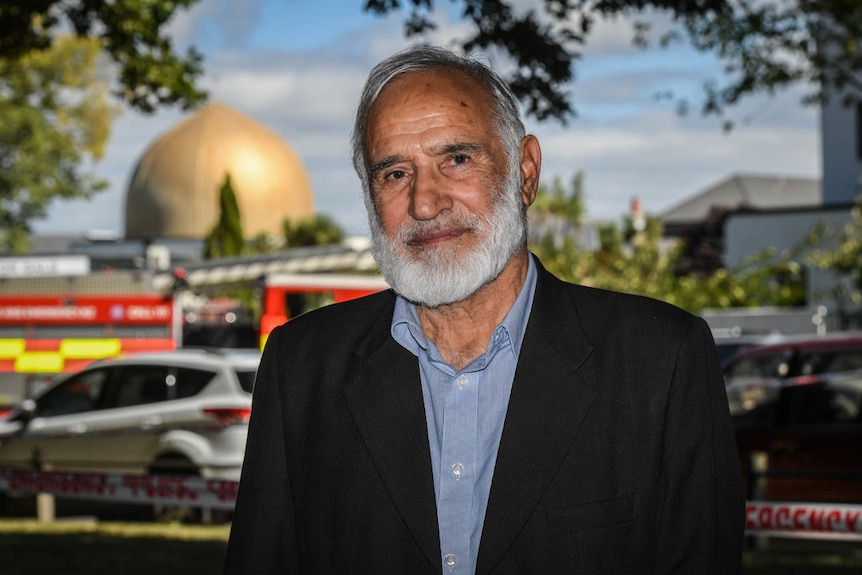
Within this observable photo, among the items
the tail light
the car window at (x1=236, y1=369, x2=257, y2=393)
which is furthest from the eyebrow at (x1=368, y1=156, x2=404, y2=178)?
the car window at (x1=236, y1=369, x2=257, y2=393)

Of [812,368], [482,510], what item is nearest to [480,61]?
[482,510]

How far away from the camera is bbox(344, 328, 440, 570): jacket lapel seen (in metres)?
2.76

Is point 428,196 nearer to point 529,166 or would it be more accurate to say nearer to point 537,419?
point 529,166

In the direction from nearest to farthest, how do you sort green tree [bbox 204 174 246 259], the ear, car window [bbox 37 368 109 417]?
the ear
car window [bbox 37 368 109 417]
green tree [bbox 204 174 246 259]

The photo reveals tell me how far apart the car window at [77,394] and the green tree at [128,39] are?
4.12 meters

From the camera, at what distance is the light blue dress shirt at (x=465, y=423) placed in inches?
109

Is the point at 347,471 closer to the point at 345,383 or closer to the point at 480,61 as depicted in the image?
the point at 345,383

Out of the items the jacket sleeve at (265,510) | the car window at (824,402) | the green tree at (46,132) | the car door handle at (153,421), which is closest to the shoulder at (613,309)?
the jacket sleeve at (265,510)

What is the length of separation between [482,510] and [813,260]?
27046 mm

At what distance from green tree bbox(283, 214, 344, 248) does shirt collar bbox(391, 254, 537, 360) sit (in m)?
54.8

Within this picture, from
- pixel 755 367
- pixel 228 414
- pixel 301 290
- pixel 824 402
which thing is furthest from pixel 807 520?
pixel 301 290

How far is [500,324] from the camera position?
117 inches

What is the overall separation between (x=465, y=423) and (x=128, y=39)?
8333mm

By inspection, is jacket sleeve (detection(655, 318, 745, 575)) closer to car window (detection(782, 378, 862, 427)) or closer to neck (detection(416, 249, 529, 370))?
neck (detection(416, 249, 529, 370))
